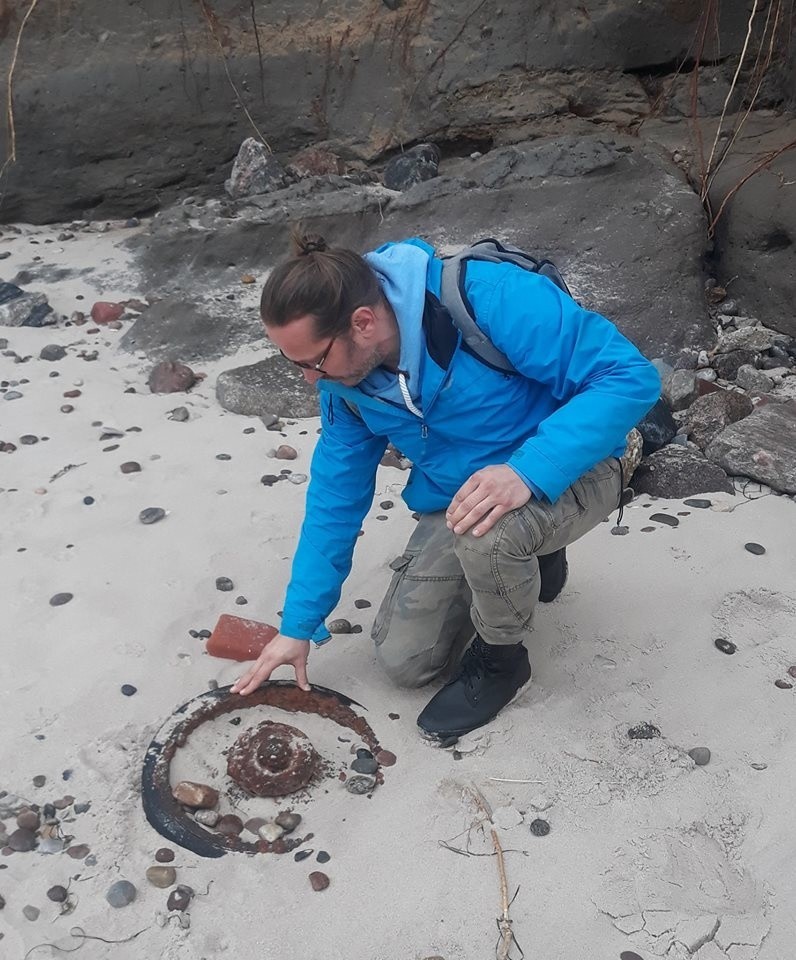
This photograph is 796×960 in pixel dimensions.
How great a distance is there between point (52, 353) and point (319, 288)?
2.80m

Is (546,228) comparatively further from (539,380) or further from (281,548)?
(539,380)

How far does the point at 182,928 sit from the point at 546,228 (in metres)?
3.63

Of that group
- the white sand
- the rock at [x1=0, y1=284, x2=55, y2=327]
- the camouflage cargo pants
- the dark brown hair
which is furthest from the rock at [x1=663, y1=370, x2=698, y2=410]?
the rock at [x1=0, y1=284, x2=55, y2=327]

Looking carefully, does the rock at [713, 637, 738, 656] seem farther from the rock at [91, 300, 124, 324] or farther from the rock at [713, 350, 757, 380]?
the rock at [91, 300, 124, 324]

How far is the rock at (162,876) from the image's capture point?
1938 mm

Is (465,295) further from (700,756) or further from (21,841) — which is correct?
(21,841)

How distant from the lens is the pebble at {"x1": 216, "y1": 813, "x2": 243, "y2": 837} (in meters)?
2.09

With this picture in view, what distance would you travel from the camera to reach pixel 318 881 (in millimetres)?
1934

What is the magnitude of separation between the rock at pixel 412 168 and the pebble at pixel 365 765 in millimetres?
3853

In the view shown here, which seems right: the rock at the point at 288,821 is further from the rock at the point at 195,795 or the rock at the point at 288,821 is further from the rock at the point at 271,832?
the rock at the point at 195,795

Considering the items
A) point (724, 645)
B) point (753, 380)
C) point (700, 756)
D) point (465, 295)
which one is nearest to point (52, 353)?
point (465, 295)

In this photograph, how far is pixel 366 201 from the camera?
509 centimetres

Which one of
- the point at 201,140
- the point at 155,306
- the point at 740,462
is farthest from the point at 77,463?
the point at 201,140

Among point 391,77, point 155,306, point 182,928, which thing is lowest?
point 155,306
